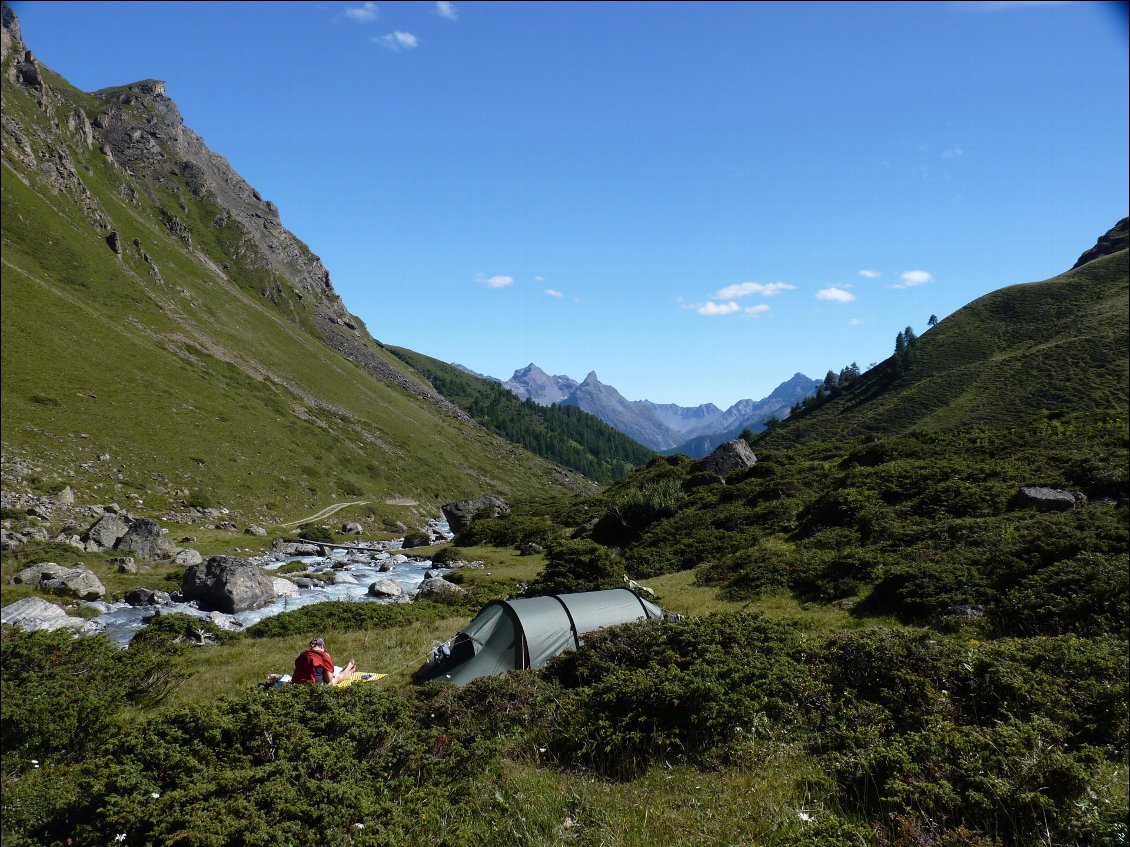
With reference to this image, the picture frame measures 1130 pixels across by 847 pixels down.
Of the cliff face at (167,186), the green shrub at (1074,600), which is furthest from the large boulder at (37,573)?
the cliff face at (167,186)

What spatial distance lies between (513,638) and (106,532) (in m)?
32.0

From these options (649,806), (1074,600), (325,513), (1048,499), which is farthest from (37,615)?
(325,513)

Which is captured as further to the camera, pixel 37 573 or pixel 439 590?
pixel 439 590

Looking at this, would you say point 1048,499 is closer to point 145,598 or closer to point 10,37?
point 145,598

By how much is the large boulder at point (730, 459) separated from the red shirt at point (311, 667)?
38.0 meters

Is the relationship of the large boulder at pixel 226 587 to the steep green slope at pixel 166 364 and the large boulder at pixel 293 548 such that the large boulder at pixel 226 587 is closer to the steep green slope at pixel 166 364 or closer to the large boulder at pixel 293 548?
the large boulder at pixel 293 548

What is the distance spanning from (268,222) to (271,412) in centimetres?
→ 14618

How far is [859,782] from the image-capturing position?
7137 millimetres

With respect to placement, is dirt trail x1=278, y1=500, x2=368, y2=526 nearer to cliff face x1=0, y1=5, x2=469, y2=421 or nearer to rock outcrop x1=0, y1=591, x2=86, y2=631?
rock outcrop x1=0, y1=591, x2=86, y2=631

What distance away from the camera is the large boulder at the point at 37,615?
21.1 meters

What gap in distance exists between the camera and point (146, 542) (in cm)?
3428

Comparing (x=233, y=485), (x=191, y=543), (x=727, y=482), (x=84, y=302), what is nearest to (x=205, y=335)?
(x=84, y=302)

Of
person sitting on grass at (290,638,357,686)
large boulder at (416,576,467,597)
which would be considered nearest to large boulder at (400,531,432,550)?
large boulder at (416,576,467,597)

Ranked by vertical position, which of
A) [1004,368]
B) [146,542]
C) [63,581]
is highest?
[1004,368]
